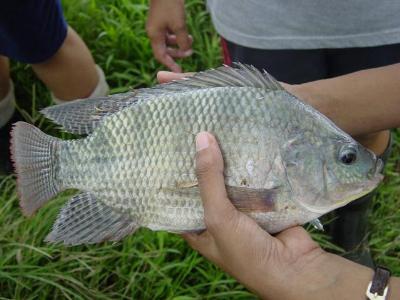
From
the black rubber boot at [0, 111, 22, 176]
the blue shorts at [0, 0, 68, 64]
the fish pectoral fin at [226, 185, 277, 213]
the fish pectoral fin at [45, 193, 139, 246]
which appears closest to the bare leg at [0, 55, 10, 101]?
the black rubber boot at [0, 111, 22, 176]

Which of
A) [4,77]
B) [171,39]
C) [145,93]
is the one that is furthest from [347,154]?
[4,77]

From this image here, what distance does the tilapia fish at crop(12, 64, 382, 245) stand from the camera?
1.44 meters

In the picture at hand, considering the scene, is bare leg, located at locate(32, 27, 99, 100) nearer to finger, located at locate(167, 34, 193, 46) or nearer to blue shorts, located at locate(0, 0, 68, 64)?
blue shorts, located at locate(0, 0, 68, 64)

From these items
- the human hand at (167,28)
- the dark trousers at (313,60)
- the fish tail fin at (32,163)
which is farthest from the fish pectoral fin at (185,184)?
the human hand at (167,28)

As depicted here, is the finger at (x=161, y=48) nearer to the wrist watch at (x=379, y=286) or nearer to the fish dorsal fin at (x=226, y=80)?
the fish dorsal fin at (x=226, y=80)

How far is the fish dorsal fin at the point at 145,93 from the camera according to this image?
1491 mm

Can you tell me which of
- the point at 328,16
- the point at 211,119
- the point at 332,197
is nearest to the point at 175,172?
the point at 211,119

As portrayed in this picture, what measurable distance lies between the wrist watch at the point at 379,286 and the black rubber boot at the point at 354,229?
824 mm

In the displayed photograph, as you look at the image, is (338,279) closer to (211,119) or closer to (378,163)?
(378,163)

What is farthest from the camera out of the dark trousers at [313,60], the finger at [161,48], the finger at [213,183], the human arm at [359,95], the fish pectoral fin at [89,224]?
the finger at [161,48]

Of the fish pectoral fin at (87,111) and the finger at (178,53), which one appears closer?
the fish pectoral fin at (87,111)

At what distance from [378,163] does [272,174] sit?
280 mm

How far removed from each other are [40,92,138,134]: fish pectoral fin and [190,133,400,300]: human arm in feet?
0.89

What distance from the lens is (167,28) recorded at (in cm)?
228
